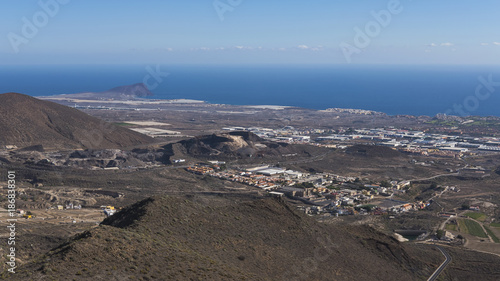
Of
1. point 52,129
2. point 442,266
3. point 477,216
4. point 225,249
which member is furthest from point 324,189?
point 52,129

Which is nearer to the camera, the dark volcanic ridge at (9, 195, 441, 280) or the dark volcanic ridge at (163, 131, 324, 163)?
the dark volcanic ridge at (9, 195, 441, 280)

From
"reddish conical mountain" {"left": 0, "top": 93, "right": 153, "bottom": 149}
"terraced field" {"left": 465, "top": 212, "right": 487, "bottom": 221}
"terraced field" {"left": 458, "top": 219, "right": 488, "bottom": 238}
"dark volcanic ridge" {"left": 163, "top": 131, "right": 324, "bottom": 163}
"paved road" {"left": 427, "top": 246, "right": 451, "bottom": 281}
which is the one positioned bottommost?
"terraced field" {"left": 458, "top": 219, "right": 488, "bottom": 238}

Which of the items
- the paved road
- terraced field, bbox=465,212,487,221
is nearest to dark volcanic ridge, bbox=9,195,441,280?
the paved road

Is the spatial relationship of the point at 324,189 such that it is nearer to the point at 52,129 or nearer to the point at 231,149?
the point at 231,149

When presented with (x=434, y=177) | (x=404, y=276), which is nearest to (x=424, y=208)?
(x=434, y=177)

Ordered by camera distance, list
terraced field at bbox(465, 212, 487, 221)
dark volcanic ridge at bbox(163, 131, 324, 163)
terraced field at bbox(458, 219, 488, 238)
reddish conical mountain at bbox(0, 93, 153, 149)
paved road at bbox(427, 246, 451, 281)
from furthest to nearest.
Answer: dark volcanic ridge at bbox(163, 131, 324, 163)
reddish conical mountain at bbox(0, 93, 153, 149)
terraced field at bbox(465, 212, 487, 221)
terraced field at bbox(458, 219, 488, 238)
paved road at bbox(427, 246, 451, 281)

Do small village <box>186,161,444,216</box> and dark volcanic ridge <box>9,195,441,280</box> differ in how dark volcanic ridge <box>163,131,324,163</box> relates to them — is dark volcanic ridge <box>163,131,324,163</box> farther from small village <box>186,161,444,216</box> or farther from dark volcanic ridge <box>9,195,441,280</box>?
dark volcanic ridge <box>9,195,441,280</box>

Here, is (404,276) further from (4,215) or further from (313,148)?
(313,148)

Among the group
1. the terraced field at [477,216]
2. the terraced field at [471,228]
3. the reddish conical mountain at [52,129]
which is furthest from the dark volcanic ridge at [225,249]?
the reddish conical mountain at [52,129]
